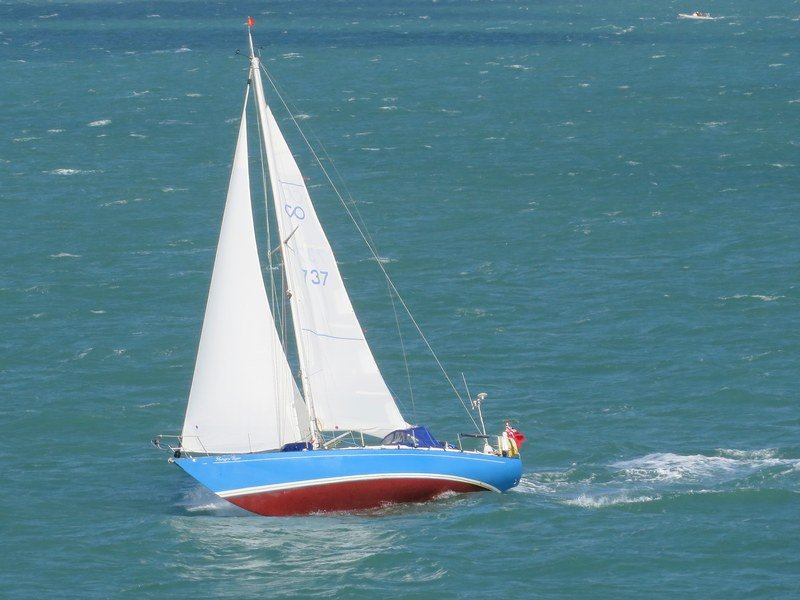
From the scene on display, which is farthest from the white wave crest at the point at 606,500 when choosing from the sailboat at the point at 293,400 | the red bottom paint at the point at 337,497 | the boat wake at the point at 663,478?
the red bottom paint at the point at 337,497

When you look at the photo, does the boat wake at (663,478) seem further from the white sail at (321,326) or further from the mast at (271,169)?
the mast at (271,169)

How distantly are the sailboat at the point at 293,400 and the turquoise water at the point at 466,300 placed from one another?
4.16ft

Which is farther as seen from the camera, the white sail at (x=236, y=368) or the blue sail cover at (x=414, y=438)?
the blue sail cover at (x=414, y=438)

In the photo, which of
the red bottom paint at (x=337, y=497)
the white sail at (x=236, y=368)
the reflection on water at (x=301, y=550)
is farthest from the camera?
the white sail at (x=236, y=368)

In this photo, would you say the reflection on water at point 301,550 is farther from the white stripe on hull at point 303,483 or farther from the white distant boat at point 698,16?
the white distant boat at point 698,16

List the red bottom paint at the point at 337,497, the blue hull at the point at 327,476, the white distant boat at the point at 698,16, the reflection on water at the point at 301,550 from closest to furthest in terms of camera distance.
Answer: the reflection on water at the point at 301,550 < the blue hull at the point at 327,476 < the red bottom paint at the point at 337,497 < the white distant boat at the point at 698,16

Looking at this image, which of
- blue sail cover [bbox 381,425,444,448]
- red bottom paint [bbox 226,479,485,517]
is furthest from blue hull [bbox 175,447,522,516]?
blue sail cover [bbox 381,425,444,448]

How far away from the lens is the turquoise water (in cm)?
4800

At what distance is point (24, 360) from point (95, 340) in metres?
3.85

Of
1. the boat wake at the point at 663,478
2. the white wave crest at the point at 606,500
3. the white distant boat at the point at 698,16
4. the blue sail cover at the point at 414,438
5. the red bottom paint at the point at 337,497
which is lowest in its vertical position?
the white wave crest at the point at 606,500

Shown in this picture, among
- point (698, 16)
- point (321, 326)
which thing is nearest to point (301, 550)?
point (321, 326)

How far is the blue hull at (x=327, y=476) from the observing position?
161 ft

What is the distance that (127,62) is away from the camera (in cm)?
14650

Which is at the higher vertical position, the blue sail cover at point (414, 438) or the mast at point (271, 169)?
the mast at point (271, 169)
